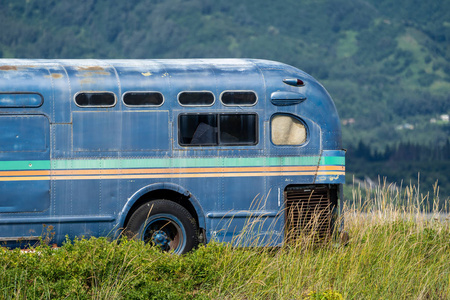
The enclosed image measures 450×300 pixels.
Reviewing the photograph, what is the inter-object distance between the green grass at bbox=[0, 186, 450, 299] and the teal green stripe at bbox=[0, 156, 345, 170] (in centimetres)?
134

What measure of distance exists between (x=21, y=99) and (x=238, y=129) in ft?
10.5

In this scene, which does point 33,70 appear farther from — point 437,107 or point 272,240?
point 437,107

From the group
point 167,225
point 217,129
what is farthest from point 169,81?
point 167,225

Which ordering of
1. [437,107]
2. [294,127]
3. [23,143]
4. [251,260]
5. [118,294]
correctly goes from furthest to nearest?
1. [437,107]
2. [294,127]
3. [23,143]
4. [251,260]
5. [118,294]

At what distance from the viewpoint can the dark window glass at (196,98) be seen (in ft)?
37.4

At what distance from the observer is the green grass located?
8.57 m

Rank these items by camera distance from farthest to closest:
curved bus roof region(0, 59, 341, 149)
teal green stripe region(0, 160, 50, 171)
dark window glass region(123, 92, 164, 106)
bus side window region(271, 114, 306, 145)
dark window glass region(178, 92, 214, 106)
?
bus side window region(271, 114, 306, 145), dark window glass region(178, 92, 214, 106), dark window glass region(123, 92, 164, 106), curved bus roof region(0, 59, 341, 149), teal green stripe region(0, 160, 50, 171)

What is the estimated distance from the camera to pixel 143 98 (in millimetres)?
11320

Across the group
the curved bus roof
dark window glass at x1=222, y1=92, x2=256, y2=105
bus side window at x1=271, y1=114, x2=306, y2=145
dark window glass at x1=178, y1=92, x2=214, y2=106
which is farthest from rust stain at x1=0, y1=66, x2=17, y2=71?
bus side window at x1=271, y1=114, x2=306, y2=145

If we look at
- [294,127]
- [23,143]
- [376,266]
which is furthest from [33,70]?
[376,266]

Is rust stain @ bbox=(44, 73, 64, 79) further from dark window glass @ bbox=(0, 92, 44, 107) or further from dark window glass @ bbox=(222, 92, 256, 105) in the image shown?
dark window glass @ bbox=(222, 92, 256, 105)

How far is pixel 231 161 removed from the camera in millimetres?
11414

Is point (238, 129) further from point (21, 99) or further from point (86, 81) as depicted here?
point (21, 99)

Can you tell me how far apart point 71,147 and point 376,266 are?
180 inches
